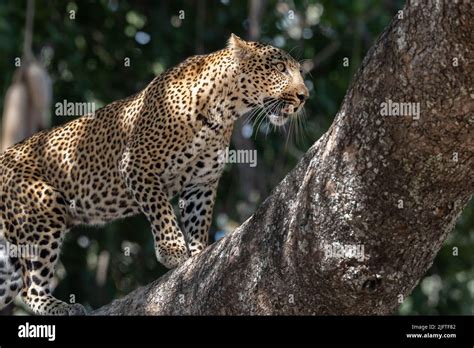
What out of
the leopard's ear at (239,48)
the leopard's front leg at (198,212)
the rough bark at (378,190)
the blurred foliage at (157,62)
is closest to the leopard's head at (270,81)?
the leopard's ear at (239,48)

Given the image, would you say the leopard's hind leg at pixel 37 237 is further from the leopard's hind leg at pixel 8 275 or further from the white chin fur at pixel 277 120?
the white chin fur at pixel 277 120

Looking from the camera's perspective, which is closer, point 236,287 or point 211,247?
point 236,287

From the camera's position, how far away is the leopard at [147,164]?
8.93 m

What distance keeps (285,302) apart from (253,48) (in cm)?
337

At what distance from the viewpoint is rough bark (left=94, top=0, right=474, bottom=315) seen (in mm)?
5336

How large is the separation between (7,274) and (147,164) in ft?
4.67

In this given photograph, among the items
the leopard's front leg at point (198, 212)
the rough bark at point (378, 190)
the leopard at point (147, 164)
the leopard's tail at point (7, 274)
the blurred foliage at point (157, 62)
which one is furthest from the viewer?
the blurred foliage at point (157, 62)

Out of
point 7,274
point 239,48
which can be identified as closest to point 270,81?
point 239,48

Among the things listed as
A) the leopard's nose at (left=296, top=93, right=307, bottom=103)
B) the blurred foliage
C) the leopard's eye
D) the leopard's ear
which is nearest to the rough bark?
the leopard's nose at (left=296, top=93, right=307, bottom=103)

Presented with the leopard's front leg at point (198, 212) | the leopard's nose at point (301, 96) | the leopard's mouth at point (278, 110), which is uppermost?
the leopard's nose at point (301, 96)

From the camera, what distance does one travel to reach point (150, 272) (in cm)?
1591
